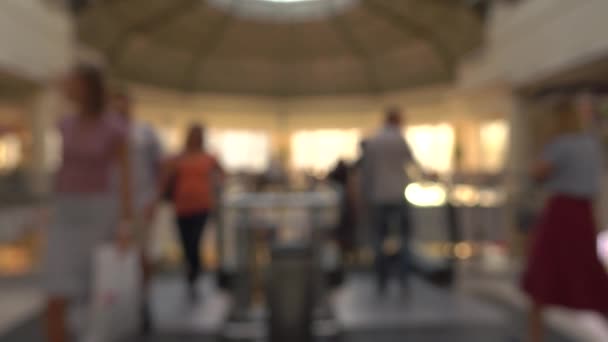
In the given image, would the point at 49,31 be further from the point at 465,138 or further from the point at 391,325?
the point at 465,138

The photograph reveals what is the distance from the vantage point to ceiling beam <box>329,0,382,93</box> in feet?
56.2

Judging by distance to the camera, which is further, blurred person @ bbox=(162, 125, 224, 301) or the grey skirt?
blurred person @ bbox=(162, 125, 224, 301)

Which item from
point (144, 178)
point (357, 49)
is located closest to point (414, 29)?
point (357, 49)

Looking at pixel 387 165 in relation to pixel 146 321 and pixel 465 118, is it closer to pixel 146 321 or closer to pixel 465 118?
pixel 146 321

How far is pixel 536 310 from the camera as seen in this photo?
3.01m

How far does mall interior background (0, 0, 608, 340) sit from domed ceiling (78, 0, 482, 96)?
497cm

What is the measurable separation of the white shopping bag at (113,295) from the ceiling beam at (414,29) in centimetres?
1011

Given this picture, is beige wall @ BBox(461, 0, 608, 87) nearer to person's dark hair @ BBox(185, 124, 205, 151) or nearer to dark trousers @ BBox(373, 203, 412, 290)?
dark trousers @ BBox(373, 203, 412, 290)

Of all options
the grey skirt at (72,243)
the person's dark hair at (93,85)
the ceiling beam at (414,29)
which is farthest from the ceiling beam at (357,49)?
the grey skirt at (72,243)

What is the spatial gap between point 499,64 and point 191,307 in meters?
4.45

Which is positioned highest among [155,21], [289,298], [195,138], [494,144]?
[155,21]

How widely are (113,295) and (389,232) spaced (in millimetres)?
3018

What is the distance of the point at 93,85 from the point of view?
2.58m

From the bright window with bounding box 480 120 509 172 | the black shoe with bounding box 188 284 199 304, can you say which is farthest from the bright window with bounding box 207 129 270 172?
the black shoe with bounding box 188 284 199 304
